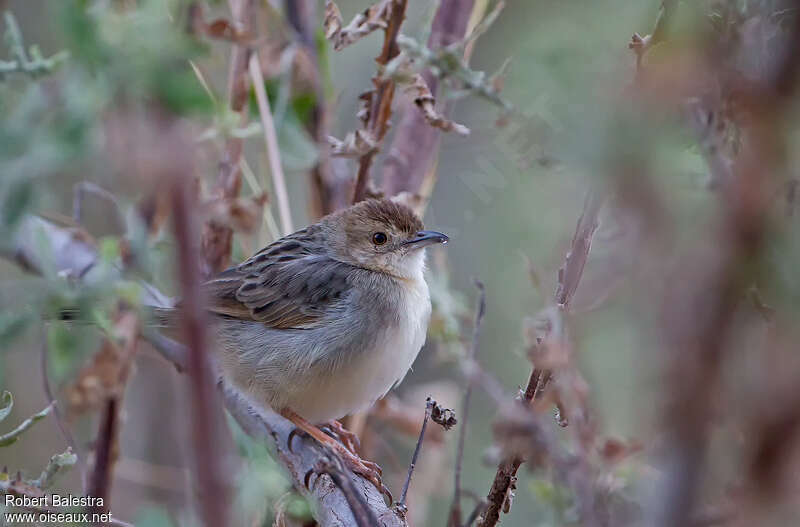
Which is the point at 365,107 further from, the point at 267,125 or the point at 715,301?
the point at 715,301

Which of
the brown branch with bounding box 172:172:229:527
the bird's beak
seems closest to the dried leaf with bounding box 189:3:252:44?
the bird's beak

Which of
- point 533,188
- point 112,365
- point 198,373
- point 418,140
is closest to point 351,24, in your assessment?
point 418,140

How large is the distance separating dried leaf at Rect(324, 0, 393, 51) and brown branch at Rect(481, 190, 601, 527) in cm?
162

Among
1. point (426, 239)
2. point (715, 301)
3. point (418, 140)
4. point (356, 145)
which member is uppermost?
point (418, 140)

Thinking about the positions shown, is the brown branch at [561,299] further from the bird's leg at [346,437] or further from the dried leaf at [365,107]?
the bird's leg at [346,437]

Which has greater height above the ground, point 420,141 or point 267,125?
point 420,141

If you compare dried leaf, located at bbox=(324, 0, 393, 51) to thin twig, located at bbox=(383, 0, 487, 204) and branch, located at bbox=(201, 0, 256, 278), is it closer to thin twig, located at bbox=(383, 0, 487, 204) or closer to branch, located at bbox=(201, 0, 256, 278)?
branch, located at bbox=(201, 0, 256, 278)

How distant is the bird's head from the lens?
4.35 metres

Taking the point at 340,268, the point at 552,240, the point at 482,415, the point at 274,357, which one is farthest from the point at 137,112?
the point at 482,415

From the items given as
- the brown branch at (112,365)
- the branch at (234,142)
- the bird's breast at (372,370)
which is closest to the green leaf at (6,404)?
the brown branch at (112,365)

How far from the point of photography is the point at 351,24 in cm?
343

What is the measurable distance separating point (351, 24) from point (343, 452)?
1848 millimetres

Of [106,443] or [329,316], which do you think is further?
[329,316]

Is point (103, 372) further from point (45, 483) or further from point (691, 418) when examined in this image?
point (691, 418)
